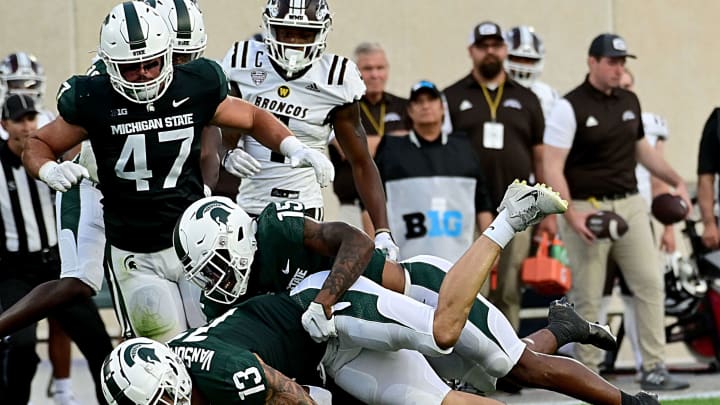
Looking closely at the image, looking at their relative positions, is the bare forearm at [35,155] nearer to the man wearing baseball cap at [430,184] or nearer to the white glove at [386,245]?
the white glove at [386,245]

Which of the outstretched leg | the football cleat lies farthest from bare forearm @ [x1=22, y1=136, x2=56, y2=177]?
the football cleat

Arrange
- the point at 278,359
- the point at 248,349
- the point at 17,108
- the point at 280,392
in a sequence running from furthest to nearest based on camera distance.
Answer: the point at 17,108, the point at 278,359, the point at 248,349, the point at 280,392

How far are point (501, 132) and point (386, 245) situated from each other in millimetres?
2316

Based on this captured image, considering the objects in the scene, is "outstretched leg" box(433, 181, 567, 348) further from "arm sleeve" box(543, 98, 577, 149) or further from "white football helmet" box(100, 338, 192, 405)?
"arm sleeve" box(543, 98, 577, 149)

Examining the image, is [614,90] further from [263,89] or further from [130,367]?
[130,367]

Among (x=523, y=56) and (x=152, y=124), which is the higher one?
(x=523, y=56)

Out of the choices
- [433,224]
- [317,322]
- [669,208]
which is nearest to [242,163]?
[317,322]

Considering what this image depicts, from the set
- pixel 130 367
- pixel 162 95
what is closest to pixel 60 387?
pixel 162 95

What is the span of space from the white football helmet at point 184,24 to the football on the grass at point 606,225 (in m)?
2.57

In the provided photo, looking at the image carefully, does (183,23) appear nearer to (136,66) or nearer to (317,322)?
(136,66)

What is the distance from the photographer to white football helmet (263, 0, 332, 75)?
21.0 ft

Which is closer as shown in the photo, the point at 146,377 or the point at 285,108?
the point at 146,377

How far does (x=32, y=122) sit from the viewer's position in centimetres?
746

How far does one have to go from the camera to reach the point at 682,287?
913cm
